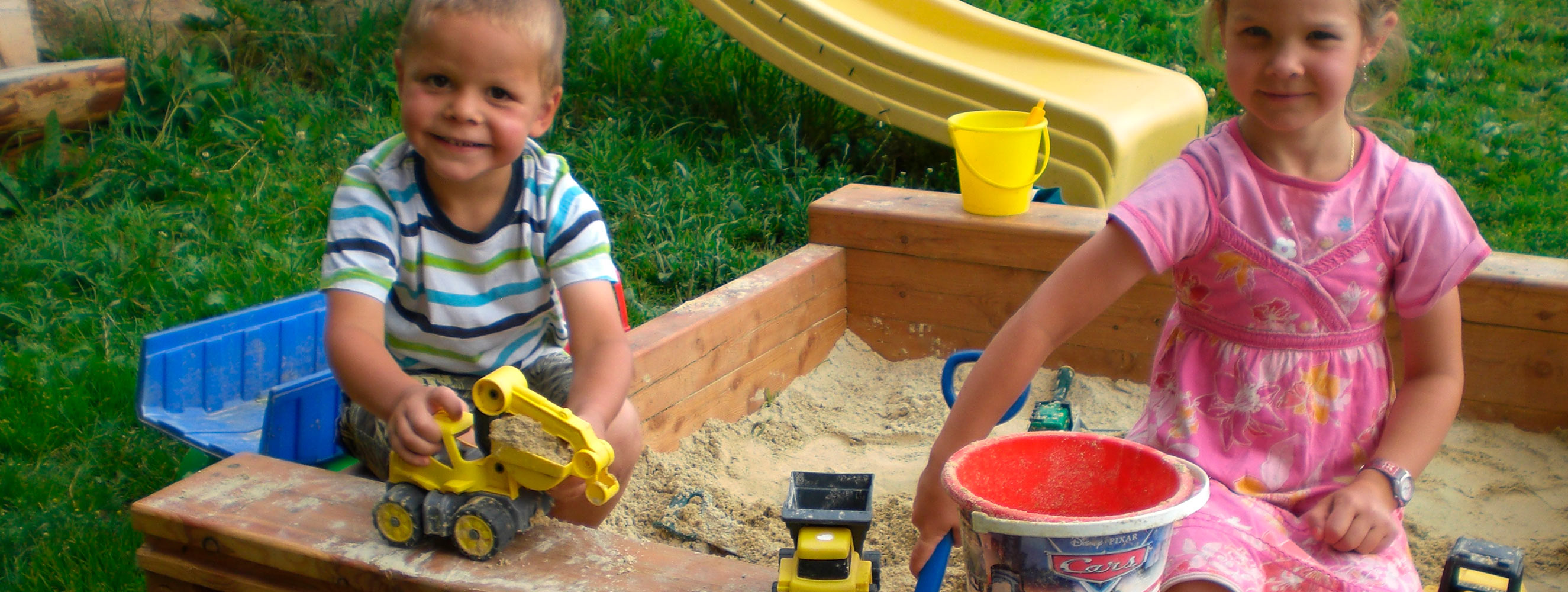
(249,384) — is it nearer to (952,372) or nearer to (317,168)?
(952,372)

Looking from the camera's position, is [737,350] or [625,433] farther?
[737,350]

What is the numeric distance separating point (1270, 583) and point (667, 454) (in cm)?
116

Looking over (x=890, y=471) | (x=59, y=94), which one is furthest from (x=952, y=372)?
(x=59, y=94)

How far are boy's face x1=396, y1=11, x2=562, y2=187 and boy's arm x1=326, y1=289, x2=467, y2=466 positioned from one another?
0.22m

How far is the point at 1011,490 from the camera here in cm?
127

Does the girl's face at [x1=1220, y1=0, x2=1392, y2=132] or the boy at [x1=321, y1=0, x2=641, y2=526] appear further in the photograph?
the boy at [x1=321, y1=0, x2=641, y2=526]

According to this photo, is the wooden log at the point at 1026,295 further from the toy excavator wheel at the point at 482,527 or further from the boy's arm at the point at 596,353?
the toy excavator wheel at the point at 482,527

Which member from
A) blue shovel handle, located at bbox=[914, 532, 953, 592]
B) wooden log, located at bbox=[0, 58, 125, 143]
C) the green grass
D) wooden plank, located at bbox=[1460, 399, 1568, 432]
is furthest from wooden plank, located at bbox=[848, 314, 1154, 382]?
wooden log, located at bbox=[0, 58, 125, 143]

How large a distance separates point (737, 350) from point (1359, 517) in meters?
1.30

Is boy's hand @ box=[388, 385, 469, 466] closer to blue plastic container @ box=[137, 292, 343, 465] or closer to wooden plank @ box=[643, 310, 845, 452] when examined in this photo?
blue plastic container @ box=[137, 292, 343, 465]

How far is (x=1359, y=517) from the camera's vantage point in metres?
1.36

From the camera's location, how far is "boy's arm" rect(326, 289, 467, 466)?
54.9 inches

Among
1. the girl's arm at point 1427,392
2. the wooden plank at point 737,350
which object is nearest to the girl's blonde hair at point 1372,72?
the girl's arm at point 1427,392

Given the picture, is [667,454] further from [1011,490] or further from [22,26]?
[22,26]
